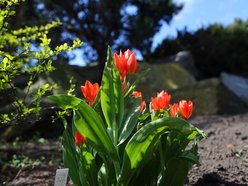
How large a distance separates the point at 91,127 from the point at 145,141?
0.26 meters

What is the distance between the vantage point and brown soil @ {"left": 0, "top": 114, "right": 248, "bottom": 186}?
3.08m

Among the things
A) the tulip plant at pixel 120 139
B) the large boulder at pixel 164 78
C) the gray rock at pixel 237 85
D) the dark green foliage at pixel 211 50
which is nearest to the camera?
the tulip plant at pixel 120 139

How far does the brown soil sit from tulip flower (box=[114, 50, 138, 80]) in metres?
0.74

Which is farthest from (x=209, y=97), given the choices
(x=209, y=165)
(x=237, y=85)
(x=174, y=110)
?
(x=174, y=110)

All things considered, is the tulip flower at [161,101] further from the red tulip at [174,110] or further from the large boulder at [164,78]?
the large boulder at [164,78]

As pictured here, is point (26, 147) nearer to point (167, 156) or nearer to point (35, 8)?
point (167, 156)

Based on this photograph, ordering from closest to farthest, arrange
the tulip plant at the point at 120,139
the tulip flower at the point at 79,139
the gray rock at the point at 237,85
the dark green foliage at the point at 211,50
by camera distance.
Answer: the tulip plant at the point at 120,139 → the tulip flower at the point at 79,139 → the gray rock at the point at 237,85 → the dark green foliage at the point at 211,50

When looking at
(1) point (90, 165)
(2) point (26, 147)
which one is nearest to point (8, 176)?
(2) point (26, 147)

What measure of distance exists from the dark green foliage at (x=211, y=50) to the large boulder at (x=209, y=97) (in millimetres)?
4365

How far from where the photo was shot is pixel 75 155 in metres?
2.42

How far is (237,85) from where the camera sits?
11719 mm

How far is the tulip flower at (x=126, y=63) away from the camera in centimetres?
231

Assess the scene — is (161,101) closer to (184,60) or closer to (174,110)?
(174,110)

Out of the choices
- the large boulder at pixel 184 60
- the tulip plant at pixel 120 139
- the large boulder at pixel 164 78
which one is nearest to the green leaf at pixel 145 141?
the tulip plant at pixel 120 139
